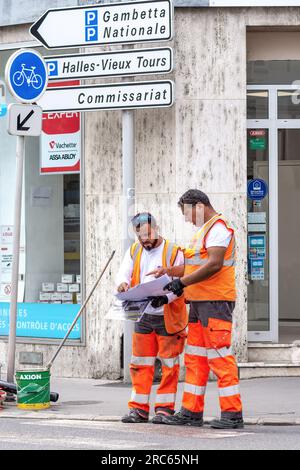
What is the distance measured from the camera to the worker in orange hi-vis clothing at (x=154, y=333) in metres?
10.1

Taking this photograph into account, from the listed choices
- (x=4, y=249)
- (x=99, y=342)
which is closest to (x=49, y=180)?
(x=4, y=249)

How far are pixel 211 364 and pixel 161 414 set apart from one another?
691 mm

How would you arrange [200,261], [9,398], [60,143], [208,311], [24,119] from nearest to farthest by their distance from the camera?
1. [208,311]
2. [200,261]
3. [9,398]
4. [24,119]
5. [60,143]

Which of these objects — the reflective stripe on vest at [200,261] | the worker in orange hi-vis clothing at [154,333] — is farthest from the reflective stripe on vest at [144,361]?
the reflective stripe on vest at [200,261]

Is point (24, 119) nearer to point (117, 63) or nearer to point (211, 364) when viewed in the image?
point (117, 63)

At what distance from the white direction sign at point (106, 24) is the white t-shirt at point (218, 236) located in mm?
3487

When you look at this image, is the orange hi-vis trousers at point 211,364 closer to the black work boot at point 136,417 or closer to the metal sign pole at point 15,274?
the black work boot at point 136,417

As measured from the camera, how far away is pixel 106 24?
1280 cm

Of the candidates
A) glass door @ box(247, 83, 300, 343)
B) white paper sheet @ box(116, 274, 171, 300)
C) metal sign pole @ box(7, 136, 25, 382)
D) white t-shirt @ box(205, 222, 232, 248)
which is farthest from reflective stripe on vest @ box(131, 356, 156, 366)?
glass door @ box(247, 83, 300, 343)

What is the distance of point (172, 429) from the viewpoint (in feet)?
31.3

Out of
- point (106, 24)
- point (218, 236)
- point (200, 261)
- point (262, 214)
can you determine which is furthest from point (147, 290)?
point (106, 24)
